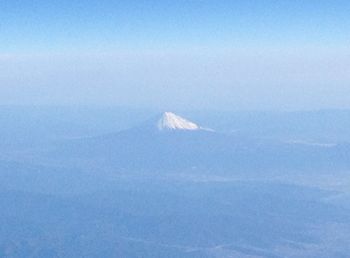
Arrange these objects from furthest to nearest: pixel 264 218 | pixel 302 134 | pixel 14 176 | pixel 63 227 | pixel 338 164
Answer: pixel 302 134 < pixel 338 164 < pixel 14 176 < pixel 264 218 < pixel 63 227

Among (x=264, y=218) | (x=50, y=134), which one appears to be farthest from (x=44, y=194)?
(x=50, y=134)

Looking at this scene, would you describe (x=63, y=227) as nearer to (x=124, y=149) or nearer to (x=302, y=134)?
(x=124, y=149)

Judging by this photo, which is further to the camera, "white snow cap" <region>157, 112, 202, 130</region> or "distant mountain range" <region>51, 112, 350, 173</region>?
"white snow cap" <region>157, 112, 202, 130</region>

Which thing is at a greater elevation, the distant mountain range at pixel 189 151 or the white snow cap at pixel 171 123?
the white snow cap at pixel 171 123

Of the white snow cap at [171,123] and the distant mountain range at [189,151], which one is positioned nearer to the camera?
the distant mountain range at [189,151]

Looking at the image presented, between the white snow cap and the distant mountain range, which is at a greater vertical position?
the white snow cap

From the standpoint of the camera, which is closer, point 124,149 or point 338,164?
point 338,164

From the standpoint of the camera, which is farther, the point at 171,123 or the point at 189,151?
the point at 171,123

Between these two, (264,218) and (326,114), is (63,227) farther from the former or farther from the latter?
(326,114)

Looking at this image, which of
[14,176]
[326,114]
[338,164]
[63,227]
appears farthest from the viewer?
[326,114]

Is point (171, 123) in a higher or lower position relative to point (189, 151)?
higher
